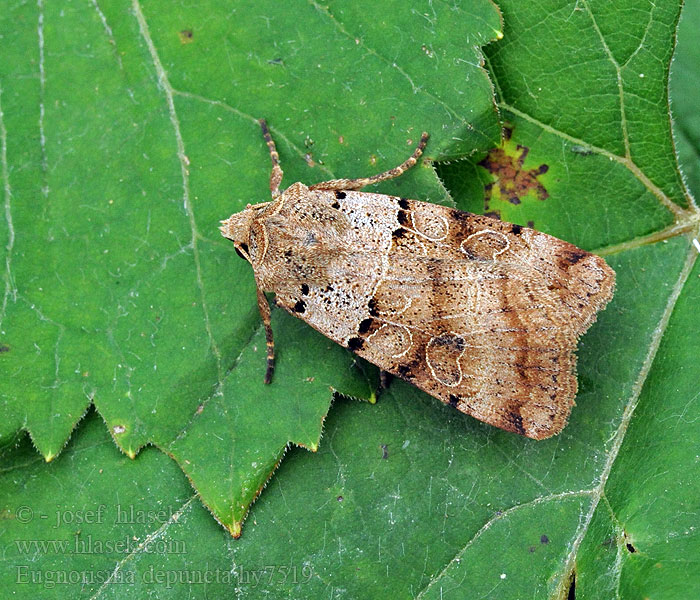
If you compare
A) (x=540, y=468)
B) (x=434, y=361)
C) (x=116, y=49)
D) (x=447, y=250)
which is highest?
(x=116, y=49)

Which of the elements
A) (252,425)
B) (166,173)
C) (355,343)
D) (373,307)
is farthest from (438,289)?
(166,173)

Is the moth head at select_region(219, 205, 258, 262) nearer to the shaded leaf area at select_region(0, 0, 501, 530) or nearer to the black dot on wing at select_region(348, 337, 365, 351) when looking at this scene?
the shaded leaf area at select_region(0, 0, 501, 530)

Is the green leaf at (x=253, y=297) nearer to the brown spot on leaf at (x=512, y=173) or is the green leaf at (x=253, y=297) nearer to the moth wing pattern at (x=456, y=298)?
the brown spot on leaf at (x=512, y=173)

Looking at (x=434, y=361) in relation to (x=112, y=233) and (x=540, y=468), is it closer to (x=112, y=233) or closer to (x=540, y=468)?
(x=540, y=468)

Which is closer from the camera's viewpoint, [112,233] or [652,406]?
[652,406]

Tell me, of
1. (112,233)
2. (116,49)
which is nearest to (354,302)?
(112,233)

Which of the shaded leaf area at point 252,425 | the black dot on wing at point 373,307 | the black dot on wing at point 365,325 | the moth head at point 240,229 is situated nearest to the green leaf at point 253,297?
the shaded leaf area at point 252,425

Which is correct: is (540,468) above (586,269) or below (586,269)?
below

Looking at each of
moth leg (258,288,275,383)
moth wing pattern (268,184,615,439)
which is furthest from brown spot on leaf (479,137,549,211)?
moth leg (258,288,275,383)
